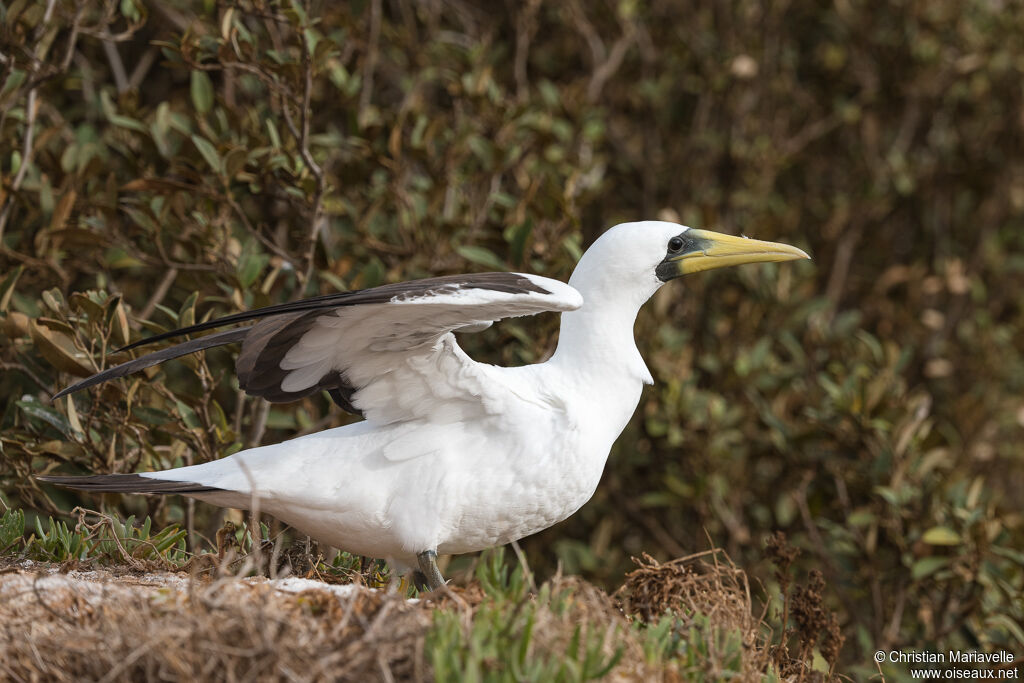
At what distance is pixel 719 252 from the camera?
4.65 meters

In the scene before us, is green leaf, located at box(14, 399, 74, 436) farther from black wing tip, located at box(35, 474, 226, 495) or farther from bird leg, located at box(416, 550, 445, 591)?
bird leg, located at box(416, 550, 445, 591)

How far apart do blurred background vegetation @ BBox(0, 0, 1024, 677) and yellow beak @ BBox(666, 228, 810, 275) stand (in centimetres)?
89

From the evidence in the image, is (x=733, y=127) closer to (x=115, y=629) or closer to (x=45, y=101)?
(x=45, y=101)

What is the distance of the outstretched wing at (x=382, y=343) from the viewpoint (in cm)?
362

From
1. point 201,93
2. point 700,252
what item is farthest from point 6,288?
point 700,252

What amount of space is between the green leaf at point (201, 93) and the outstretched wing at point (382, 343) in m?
2.02

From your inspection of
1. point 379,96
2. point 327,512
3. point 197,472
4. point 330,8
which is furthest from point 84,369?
point 379,96

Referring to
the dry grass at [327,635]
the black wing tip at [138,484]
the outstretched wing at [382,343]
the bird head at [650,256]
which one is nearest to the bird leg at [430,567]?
the outstretched wing at [382,343]

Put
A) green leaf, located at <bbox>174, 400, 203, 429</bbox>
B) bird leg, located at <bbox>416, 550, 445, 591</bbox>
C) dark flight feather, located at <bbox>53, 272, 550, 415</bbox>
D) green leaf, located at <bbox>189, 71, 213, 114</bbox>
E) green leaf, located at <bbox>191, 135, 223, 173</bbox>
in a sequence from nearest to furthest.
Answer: dark flight feather, located at <bbox>53, 272, 550, 415</bbox> < bird leg, located at <bbox>416, 550, 445, 591</bbox> < green leaf, located at <bbox>174, 400, 203, 429</bbox> < green leaf, located at <bbox>191, 135, 223, 173</bbox> < green leaf, located at <bbox>189, 71, 213, 114</bbox>

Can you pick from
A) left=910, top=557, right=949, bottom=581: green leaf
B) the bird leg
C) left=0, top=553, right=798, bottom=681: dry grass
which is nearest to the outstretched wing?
the bird leg

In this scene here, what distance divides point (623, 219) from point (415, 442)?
366 centimetres

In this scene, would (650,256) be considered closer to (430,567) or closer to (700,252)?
(700,252)

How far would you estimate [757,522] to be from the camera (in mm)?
7574

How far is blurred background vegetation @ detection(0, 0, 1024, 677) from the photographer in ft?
17.0
